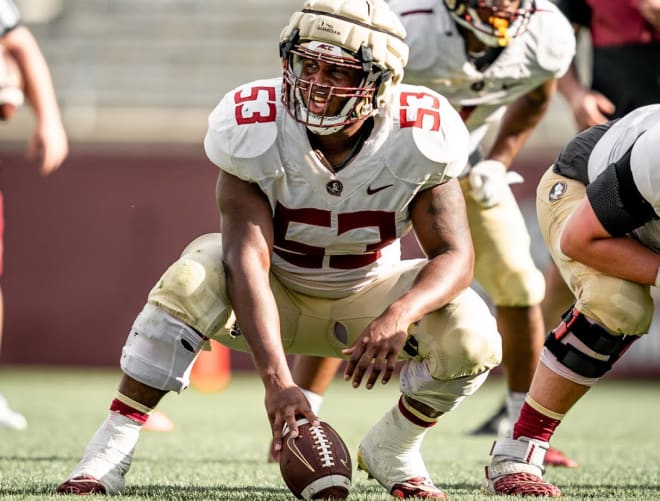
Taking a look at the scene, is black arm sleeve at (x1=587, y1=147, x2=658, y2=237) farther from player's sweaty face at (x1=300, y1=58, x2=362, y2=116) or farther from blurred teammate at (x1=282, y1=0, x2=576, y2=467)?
blurred teammate at (x1=282, y1=0, x2=576, y2=467)

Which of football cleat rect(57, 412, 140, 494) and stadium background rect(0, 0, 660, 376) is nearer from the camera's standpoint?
football cleat rect(57, 412, 140, 494)

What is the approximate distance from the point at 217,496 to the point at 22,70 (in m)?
2.45

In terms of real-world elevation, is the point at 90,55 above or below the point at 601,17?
below

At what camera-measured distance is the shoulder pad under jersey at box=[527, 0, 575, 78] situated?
3.98 metres

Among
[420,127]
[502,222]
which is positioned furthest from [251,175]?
[502,222]

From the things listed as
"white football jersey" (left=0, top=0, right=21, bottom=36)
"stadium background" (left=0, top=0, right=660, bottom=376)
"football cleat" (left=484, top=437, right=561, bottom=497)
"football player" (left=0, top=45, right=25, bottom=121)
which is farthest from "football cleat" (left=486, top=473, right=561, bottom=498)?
"stadium background" (left=0, top=0, right=660, bottom=376)

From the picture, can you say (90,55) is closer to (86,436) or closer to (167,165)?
(167,165)

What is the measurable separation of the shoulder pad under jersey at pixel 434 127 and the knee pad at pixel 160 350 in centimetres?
72

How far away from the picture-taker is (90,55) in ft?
38.0

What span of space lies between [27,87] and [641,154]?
282 cm

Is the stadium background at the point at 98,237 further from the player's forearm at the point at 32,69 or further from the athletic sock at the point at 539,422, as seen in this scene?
the athletic sock at the point at 539,422

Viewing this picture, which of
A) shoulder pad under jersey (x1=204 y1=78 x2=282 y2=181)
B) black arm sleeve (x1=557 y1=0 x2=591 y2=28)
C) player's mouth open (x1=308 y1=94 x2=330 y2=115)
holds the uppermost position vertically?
player's mouth open (x1=308 y1=94 x2=330 y2=115)

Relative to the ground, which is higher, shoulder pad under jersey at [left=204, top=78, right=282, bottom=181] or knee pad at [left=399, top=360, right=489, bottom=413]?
shoulder pad under jersey at [left=204, top=78, right=282, bottom=181]

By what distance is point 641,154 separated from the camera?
270 centimetres
